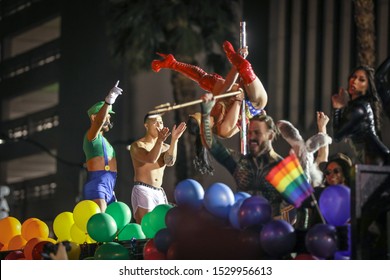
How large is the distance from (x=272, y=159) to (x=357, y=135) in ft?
2.47

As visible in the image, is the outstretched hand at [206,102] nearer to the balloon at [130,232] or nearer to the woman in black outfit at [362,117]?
the woman in black outfit at [362,117]

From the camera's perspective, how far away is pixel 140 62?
90.7 feet

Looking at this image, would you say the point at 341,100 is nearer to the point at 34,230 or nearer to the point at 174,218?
the point at 174,218

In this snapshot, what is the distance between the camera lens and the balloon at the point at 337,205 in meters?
8.10

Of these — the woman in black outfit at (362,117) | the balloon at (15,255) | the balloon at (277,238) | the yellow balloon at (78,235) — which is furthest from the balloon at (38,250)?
the woman in black outfit at (362,117)

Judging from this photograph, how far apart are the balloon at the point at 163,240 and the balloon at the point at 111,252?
45 centimetres

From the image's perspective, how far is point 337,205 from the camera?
8117mm

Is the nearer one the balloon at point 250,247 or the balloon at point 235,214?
the balloon at point 250,247

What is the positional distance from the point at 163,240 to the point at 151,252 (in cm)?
19

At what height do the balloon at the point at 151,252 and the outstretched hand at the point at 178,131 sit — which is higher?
the outstretched hand at the point at 178,131

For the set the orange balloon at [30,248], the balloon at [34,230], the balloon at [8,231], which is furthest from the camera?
the balloon at [8,231]

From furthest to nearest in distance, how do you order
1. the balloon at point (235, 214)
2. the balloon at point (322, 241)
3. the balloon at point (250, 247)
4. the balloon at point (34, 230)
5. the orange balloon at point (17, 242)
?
the orange balloon at point (17, 242) → the balloon at point (34, 230) → the balloon at point (235, 214) → the balloon at point (250, 247) → the balloon at point (322, 241)

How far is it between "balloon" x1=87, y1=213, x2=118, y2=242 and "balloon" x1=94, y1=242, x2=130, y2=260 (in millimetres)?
366
